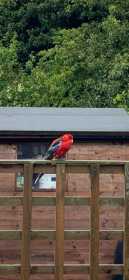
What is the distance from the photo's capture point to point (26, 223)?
7.56 m

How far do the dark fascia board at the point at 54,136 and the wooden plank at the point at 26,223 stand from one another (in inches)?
177

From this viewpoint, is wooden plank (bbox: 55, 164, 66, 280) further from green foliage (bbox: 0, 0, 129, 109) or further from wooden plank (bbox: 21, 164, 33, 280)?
green foliage (bbox: 0, 0, 129, 109)

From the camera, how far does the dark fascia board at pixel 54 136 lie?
478 inches

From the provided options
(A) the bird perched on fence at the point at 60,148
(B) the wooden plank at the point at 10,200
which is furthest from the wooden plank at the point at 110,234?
(A) the bird perched on fence at the point at 60,148

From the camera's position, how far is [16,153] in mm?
12367

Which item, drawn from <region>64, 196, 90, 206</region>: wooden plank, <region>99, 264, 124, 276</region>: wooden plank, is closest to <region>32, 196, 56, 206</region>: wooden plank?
<region>64, 196, 90, 206</region>: wooden plank

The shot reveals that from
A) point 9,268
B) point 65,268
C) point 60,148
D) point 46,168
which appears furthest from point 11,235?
point 60,148

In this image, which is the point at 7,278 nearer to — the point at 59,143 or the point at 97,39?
the point at 59,143

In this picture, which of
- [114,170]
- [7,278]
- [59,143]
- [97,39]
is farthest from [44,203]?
[97,39]

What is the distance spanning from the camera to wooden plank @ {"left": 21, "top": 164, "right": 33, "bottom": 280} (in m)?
7.56

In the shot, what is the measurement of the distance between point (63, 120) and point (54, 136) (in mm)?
747

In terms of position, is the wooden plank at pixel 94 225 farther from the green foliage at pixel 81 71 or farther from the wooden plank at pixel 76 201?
the green foliage at pixel 81 71

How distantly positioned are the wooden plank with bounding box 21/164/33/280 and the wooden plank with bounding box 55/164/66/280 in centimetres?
26

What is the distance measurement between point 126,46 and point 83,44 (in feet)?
5.08
